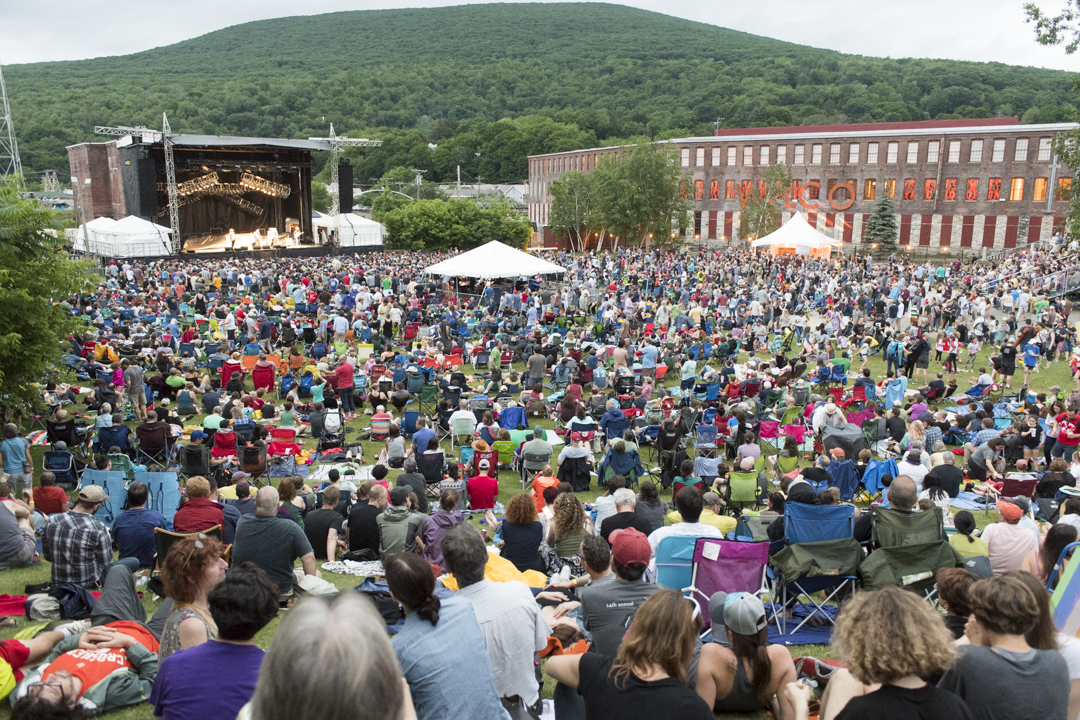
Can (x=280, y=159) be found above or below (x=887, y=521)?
above

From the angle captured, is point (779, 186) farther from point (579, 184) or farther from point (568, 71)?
point (568, 71)

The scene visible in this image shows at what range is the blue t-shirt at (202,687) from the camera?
2.48m

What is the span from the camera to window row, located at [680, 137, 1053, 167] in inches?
1773

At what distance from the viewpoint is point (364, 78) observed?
404ft

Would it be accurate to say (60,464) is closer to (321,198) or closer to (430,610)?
(430,610)

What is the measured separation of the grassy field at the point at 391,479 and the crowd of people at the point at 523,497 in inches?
3.3

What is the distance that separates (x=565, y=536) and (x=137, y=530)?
344cm

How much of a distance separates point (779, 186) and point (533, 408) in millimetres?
36973

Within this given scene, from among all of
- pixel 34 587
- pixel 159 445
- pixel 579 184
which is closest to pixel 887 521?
pixel 34 587

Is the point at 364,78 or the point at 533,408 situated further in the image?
the point at 364,78

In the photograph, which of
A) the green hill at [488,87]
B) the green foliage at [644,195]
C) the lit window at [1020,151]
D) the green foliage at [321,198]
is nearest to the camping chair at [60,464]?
the green foliage at [644,195]

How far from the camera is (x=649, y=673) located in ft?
8.63

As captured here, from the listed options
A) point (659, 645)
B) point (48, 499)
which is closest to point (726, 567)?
point (659, 645)

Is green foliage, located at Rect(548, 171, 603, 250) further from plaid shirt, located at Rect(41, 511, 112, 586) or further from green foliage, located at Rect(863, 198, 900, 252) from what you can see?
plaid shirt, located at Rect(41, 511, 112, 586)
